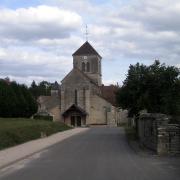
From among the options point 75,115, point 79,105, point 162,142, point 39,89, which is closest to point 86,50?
point 79,105

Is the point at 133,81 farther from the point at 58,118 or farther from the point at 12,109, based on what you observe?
the point at 58,118

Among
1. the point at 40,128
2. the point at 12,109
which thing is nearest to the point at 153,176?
the point at 40,128

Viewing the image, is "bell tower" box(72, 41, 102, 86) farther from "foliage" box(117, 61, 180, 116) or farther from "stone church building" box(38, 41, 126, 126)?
"foliage" box(117, 61, 180, 116)

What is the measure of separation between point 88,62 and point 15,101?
70467 millimetres

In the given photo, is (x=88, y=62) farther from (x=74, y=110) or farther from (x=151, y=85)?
(x=151, y=85)

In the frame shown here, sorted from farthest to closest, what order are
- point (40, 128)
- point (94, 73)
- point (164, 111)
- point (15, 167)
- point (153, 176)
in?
point (94, 73) < point (40, 128) < point (164, 111) < point (15, 167) < point (153, 176)

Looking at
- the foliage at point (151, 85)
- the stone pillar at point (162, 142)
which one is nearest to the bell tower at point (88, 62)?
the foliage at point (151, 85)

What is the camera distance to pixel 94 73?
132125mm

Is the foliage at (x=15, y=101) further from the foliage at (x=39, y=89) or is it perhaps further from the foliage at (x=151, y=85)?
the foliage at (x=39, y=89)

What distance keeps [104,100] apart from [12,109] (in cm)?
5545

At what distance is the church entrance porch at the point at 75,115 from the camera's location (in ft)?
373

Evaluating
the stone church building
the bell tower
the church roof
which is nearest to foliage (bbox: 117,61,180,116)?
the stone church building

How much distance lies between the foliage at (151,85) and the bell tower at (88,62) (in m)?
80.5

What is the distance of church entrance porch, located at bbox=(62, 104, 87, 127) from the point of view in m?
114
